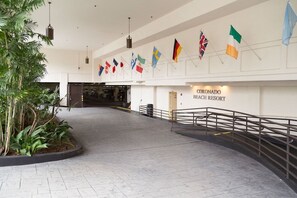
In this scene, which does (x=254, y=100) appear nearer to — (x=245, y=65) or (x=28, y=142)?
(x=245, y=65)

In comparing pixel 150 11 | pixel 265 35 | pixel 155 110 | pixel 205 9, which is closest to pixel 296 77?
pixel 265 35

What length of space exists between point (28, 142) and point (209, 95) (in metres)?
7.88

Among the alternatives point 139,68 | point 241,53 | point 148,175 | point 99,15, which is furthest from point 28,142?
point 139,68

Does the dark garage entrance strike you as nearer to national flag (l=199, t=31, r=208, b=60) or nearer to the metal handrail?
the metal handrail

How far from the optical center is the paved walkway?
165 inches

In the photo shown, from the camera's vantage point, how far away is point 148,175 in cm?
500

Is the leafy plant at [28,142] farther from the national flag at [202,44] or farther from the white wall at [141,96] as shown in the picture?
the white wall at [141,96]

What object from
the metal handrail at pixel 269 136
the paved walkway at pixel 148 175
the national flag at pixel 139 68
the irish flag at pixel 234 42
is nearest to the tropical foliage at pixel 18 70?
the paved walkway at pixel 148 175

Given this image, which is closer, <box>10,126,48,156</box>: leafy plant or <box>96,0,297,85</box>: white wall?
<box>10,126,48,156</box>: leafy plant

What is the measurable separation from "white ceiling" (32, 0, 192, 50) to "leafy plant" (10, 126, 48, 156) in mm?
6156

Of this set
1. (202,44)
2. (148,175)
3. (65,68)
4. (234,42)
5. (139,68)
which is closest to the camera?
(148,175)

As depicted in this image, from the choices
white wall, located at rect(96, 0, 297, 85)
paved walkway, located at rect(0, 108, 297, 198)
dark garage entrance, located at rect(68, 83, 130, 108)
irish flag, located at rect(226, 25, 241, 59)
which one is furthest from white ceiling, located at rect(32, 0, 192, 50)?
dark garage entrance, located at rect(68, 83, 130, 108)

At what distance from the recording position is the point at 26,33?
6121mm

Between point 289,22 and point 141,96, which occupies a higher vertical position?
point 289,22
